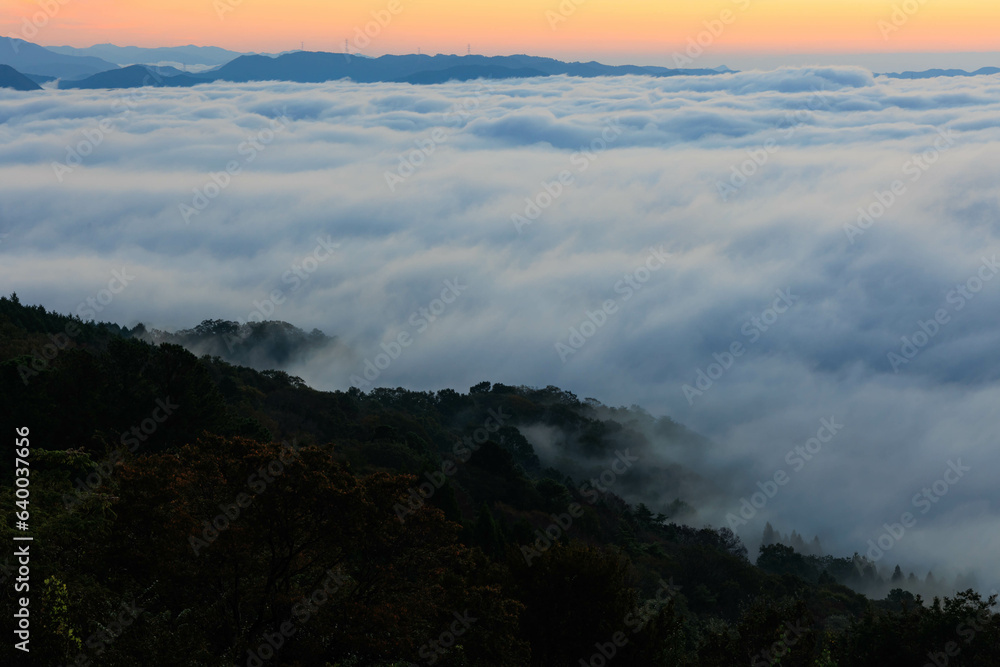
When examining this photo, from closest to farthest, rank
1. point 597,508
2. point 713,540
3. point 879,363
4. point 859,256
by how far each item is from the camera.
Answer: point 597,508
point 713,540
point 879,363
point 859,256

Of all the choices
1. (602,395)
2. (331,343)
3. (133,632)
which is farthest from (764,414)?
(133,632)

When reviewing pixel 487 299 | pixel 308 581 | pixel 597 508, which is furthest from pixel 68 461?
pixel 487 299

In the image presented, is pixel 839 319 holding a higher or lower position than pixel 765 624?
lower

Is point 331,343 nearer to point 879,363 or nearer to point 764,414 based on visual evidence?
point 764,414

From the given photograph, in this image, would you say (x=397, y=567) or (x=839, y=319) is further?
(x=839, y=319)

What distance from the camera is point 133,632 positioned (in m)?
9.36

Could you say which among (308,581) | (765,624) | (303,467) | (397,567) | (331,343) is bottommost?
(331,343)

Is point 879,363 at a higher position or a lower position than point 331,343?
lower

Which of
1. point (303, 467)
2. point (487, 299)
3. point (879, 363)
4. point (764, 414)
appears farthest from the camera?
point (487, 299)

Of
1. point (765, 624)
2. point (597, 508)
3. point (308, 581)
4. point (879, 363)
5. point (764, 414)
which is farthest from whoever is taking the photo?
point (879, 363)

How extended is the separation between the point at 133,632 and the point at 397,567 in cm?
371

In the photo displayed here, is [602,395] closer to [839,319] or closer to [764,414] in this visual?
[764,414]

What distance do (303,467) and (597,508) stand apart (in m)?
33.1

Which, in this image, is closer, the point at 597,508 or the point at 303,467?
the point at 303,467
